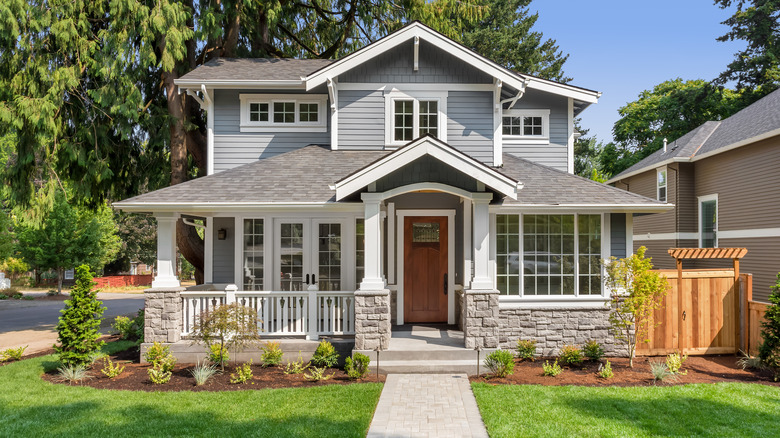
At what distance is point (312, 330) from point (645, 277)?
606cm

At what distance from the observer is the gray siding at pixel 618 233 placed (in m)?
9.91


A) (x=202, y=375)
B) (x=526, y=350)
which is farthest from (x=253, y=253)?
(x=526, y=350)

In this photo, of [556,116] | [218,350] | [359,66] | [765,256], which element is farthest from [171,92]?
[765,256]

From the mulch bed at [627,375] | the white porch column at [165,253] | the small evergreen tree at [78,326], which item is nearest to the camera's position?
the mulch bed at [627,375]

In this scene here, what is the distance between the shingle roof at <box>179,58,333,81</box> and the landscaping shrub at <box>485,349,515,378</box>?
7.67 m

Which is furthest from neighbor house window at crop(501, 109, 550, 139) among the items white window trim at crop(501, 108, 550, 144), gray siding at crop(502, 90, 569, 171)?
gray siding at crop(502, 90, 569, 171)

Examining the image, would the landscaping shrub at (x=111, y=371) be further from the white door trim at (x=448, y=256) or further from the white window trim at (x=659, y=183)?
the white window trim at (x=659, y=183)

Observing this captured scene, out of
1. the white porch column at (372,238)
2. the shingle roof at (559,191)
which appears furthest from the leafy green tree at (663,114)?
the white porch column at (372,238)

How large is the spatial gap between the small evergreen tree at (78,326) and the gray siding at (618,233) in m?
9.70

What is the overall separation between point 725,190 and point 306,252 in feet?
46.4

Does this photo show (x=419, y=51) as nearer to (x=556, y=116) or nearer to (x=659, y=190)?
(x=556, y=116)

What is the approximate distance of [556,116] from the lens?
12078 mm

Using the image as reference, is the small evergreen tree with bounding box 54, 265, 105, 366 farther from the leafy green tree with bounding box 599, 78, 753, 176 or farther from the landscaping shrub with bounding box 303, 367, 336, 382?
the leafy green tree with bounding box 599, 78, 753, 176

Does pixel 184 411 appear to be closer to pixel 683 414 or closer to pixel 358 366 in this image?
pixel 358 366
